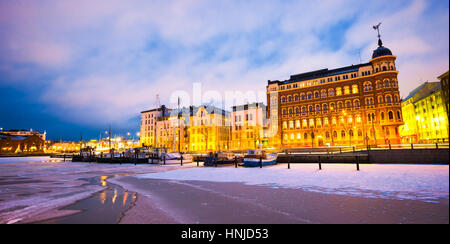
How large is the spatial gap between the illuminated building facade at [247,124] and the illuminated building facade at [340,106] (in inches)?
351

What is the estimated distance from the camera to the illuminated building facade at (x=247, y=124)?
7188 cm

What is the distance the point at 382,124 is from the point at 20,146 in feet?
568

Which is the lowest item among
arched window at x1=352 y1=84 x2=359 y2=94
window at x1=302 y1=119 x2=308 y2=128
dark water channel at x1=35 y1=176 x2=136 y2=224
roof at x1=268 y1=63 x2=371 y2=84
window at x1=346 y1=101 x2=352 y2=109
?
dark water channel at x1=35 y1=176 x2=136 y2=224

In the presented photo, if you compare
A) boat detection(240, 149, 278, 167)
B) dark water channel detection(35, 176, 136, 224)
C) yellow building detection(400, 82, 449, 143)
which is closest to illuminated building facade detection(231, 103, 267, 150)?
yellow building detection(400, 82, 449, 143)

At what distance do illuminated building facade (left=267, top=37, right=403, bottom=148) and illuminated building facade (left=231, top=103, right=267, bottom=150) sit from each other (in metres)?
8.91

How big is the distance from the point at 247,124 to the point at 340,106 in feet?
100

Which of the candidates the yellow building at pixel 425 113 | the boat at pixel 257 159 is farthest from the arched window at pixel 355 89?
the boat at pixel 257 159

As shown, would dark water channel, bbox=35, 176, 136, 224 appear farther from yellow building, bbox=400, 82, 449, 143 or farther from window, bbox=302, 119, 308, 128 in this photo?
yellow building, bbox=400, 82, 449, 143

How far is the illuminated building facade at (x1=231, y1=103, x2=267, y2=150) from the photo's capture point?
236ft

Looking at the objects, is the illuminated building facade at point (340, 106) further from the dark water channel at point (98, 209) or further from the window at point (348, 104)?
the dark water channel at point (98, 209)
